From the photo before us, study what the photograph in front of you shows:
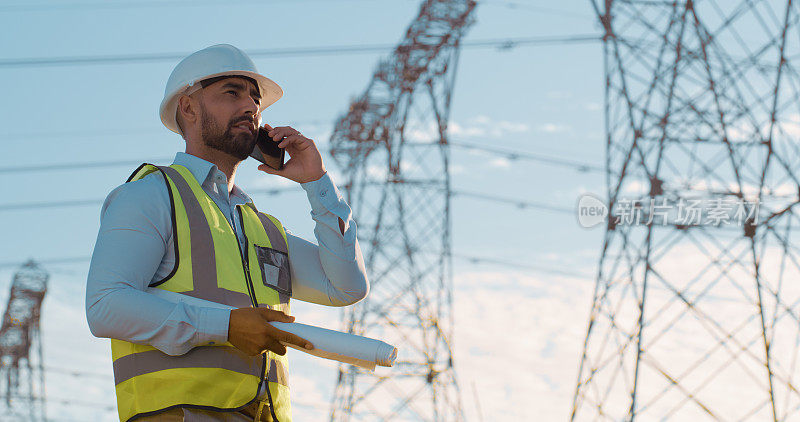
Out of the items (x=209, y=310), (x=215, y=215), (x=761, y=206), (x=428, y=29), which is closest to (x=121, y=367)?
(x=209, y=310)

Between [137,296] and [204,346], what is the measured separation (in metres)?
Answer: 0.22

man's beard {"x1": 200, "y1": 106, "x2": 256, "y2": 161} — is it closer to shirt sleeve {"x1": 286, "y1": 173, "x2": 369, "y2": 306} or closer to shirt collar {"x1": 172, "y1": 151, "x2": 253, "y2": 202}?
shirt collar {"x1": 172, "y1": 151, "x2": 253, "y2": 202}

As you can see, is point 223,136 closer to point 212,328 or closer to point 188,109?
point 188,109

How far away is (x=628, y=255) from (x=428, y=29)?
6914 millimetres

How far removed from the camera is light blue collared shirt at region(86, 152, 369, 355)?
212 centimetres

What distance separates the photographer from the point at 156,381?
2189mm

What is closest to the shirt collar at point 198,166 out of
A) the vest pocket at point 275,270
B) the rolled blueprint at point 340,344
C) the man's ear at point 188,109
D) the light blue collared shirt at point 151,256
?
the light blue collared shirt at point 151,256

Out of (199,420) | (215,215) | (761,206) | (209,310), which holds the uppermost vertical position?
(761,206)

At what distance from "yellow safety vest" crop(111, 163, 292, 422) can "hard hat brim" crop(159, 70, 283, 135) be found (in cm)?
23

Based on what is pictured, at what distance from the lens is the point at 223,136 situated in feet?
8.45

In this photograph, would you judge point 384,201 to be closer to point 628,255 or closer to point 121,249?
point 628,255

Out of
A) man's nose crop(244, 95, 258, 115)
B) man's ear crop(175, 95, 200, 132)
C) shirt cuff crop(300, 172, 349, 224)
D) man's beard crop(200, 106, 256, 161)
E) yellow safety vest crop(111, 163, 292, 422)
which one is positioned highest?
man's nose crop(244, 95, 258, 115)

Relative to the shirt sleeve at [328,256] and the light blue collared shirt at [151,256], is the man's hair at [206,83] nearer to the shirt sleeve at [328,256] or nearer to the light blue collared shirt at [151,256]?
the light blue collared shirt at [151,256]

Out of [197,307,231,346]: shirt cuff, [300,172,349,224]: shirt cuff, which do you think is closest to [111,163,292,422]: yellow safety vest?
[197,307,231,346]: shirt cuff
